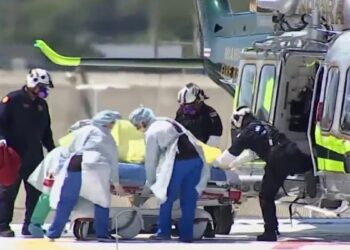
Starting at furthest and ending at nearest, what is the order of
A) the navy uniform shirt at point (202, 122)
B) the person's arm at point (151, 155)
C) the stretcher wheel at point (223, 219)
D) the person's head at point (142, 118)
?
the navy uniform shirt at point (202, 122) → the stretcher wheel at point (223, 219) → the person's head at point (142, 118) → the person's arm at point (151, 155)

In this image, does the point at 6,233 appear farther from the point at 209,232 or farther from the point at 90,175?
the point at 209,232

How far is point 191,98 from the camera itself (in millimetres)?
11453

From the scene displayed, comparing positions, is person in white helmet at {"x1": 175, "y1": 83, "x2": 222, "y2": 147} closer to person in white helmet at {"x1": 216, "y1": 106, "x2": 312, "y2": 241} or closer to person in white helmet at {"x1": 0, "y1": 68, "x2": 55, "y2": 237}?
person in white helmet at {"x1": 216, "y1": 106, "x2": 312, "y2": 241}

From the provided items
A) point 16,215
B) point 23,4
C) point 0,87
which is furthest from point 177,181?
point 23,4

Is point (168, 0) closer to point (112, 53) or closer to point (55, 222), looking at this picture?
point (112, 53)

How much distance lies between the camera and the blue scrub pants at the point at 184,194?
10.2 metres

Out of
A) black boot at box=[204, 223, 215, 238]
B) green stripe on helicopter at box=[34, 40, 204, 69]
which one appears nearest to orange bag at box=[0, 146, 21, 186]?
black boot at box=[204, 223, 215, 238]

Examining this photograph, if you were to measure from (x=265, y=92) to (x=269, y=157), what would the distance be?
4.60 feet

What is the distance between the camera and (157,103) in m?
19.4

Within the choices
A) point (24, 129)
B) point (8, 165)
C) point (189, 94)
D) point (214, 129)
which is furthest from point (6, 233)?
point (214, 129)

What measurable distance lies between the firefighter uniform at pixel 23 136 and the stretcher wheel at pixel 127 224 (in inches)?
30.4

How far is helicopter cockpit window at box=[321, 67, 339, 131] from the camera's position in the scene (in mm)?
10234

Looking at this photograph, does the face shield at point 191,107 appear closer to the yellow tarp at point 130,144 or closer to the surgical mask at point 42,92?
the yellow tarp at point 130,144

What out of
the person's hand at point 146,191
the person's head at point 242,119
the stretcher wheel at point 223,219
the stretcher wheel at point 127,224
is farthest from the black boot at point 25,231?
the person's head at point 242,119
